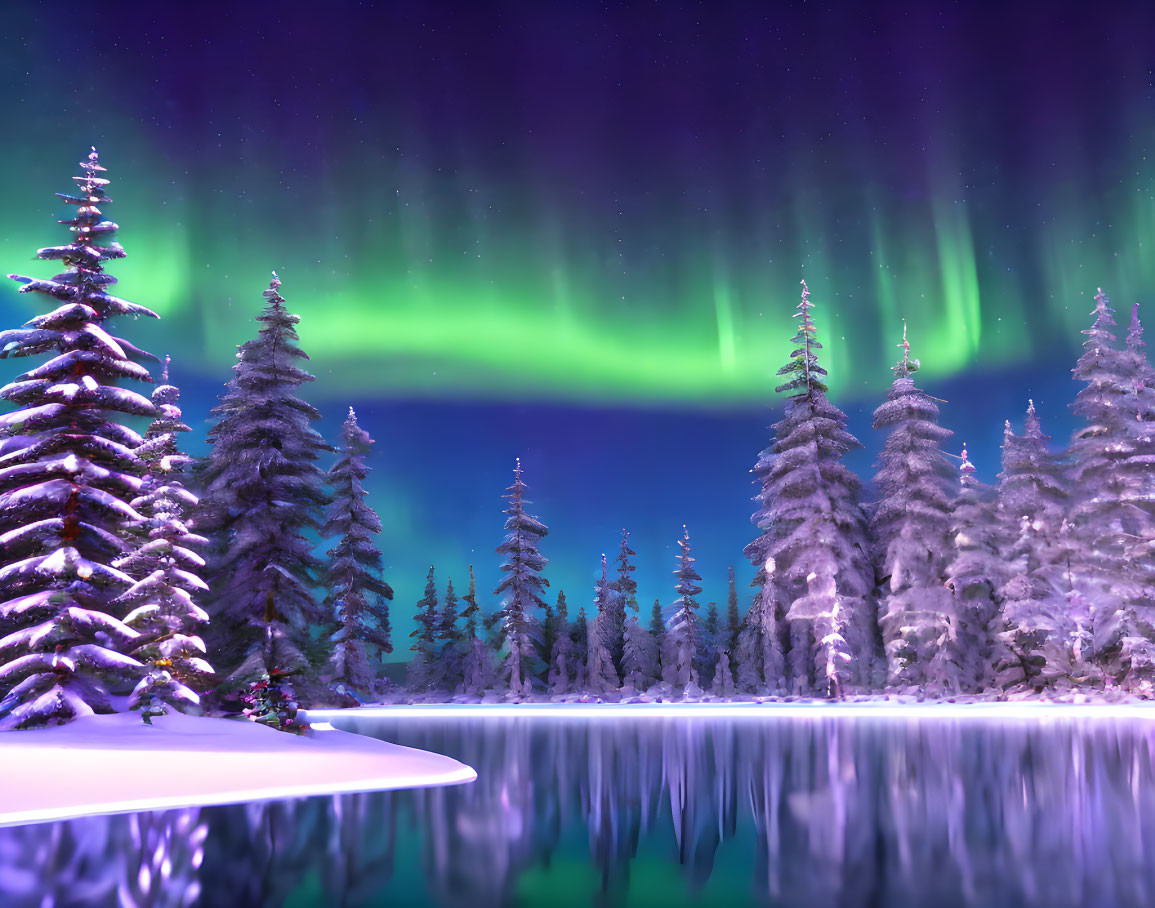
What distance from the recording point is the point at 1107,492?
140 ft

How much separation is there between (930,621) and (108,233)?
3687 centimetres

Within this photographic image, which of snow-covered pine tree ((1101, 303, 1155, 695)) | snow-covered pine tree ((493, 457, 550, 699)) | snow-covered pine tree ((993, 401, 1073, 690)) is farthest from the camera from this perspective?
snow-covered pine tree ((493, 457, 550, 699))

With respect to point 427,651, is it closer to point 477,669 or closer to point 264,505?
point 477,669

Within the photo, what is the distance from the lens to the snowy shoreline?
33406mm

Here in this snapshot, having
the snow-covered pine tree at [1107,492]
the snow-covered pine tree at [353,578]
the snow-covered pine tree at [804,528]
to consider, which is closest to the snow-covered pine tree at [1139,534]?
the snow-covered pine tree at [1107,492]

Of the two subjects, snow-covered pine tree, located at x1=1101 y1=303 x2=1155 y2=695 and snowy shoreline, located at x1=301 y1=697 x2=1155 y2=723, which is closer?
snowy shoreline, located at x1=301 y1=697 x2=1155 y2=723

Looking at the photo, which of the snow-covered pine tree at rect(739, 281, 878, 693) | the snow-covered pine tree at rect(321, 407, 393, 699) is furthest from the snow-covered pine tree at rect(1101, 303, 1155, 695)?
the snow-covered pine tree at rect(321, 407, 393, 699)

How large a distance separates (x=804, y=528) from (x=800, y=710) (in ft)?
Result: 34.4

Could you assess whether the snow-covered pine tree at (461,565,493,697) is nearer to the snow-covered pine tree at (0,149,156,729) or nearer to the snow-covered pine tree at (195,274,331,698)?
the snow-covered pine tree at (195,274,331,698)

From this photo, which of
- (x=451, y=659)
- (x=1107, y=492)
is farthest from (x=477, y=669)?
(x=1107, y=492)

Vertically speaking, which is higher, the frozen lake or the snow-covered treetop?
the snow-covered treetop

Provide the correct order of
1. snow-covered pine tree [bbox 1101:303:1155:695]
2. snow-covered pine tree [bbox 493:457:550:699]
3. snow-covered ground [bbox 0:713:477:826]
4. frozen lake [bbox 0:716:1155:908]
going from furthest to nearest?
snow-covered pine tree [bbox 493:457:550:699]
snow-covered pine tree [bbox 1101:303:1155:695]
snow-covered ground [bbox 0:713:477:826]
frozen lake [bbox 0:716:1155:908]

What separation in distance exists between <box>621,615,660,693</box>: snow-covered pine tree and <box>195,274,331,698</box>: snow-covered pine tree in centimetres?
2446

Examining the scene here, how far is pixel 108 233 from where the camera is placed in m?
23.1
